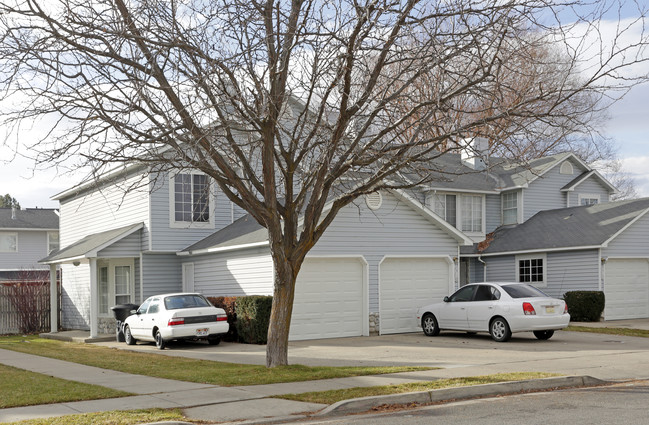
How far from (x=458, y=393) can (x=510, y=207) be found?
2295 cm

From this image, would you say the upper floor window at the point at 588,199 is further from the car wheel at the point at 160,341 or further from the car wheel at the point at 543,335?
the car wheel at the point at 160,341

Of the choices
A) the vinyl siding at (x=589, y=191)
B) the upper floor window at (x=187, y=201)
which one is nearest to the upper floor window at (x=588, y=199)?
the vinyl siding at (x=589, y=191)

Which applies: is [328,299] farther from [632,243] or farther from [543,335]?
[632,243]

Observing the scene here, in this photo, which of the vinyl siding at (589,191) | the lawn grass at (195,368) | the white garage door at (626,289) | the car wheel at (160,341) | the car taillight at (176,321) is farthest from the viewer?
the vinyl siding at (589,191)

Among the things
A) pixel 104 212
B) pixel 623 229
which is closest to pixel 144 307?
pixel 104 212

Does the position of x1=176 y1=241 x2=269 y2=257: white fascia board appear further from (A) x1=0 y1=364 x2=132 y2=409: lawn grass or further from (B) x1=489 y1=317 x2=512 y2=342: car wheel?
(A) x1=0 y1=364 x2=132 y2=409: lawn grass

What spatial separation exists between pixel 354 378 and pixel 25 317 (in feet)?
69.2

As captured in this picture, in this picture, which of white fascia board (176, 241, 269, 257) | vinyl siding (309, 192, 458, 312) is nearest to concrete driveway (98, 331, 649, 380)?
vinyl siding (309, 192, 458, 312)

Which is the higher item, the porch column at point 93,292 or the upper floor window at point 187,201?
the upper floor window at point 187,201

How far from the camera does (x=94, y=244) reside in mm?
24656

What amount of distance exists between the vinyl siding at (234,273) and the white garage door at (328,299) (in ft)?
3.32

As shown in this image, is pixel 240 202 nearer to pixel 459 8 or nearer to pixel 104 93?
pixel 104 93

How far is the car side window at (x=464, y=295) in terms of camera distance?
65.4 ft

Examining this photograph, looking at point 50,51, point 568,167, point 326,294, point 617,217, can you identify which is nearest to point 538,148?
point 568,167
